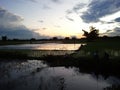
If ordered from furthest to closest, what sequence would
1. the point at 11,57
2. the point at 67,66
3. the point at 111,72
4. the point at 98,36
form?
the point at 98,36 → the point at 11,57 → the point at 67,66 → the point at 111,72

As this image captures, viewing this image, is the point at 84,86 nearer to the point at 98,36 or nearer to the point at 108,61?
the point at 108,61

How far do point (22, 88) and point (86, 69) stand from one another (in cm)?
1156

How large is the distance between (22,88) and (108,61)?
13.6 meters

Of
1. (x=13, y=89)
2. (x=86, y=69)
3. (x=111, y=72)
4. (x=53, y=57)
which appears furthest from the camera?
(x=53, y=57)

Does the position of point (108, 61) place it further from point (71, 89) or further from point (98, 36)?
point (98, 36)

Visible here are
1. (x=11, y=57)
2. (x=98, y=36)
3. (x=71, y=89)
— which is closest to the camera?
(x=71, y=89)

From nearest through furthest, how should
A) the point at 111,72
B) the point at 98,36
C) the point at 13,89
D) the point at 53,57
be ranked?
the point at 13,89 < the point at 111,72 < the point at 53,57 < the point at 98,36

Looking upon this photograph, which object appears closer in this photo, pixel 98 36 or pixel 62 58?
pixel 62 58

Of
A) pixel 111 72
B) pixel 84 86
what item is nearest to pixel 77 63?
pixel 111 72

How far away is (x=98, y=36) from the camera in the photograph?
12400 cm

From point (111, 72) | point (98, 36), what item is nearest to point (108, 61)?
point (111, 72)

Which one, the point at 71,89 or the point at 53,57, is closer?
the point at 71,89

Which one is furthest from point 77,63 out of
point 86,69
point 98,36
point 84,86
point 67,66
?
point 98,36

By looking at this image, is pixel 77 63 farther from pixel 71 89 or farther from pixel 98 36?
pixel 98 36
